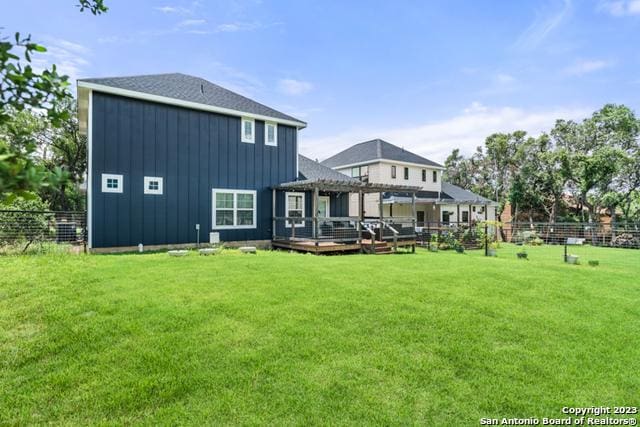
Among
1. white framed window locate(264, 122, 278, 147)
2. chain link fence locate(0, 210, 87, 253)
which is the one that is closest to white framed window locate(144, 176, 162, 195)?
chain link fence locate(0, 210, 87, 253)

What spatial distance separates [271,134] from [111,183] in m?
6.45

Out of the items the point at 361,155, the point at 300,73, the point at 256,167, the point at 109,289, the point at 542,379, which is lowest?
the point at 542,379

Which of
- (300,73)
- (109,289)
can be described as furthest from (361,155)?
(109,289)

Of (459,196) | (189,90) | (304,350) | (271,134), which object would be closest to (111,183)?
(189,90)

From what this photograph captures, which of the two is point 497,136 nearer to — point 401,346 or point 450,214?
point 450,214

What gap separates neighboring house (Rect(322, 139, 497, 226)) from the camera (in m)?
25.3

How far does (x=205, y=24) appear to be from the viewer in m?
10.7

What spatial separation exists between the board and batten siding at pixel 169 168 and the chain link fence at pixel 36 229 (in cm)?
126

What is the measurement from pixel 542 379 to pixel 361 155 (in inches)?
971

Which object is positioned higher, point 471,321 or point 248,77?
point 248,77

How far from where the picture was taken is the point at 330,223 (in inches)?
598

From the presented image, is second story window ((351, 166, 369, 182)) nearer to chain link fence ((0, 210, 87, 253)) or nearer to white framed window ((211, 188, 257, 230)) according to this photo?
white framed window ((211, 188, 257, 230))

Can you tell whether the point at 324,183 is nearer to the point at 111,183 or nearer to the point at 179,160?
the point at 179,160

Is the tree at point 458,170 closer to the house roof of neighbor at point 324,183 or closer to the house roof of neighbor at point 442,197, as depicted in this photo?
the house roof of neighbor at point 442,197
